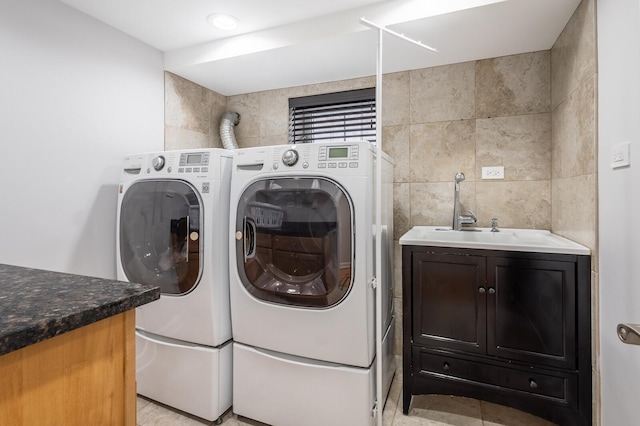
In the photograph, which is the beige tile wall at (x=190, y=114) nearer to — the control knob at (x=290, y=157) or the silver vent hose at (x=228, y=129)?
the silver vent hose at (x=228, y=129)

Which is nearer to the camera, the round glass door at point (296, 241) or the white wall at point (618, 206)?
the white wall at point (618, 206)

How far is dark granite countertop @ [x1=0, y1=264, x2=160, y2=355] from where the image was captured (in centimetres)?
49

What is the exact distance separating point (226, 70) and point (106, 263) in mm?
1575

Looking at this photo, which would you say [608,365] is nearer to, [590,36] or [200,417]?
[590,36]

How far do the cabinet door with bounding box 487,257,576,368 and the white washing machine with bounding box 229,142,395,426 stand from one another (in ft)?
2.01

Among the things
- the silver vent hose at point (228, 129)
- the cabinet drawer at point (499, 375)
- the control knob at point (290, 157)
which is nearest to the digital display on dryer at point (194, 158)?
the control knob at point (290, 157)

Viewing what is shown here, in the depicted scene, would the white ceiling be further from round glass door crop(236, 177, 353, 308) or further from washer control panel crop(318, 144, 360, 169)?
round glass door crop(236, 177, 353, 308)

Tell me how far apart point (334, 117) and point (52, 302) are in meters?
2.37

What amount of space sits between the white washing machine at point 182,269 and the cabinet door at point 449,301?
3.51ft

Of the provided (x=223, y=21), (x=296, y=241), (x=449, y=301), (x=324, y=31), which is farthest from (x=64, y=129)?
(x=449, y=301)

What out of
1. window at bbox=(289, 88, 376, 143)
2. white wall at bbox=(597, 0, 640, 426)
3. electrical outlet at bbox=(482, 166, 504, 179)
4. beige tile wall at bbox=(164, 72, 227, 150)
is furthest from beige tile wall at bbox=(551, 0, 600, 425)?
beige tile wall at bbox=(164, 72, 227, 150)

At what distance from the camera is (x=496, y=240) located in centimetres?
198

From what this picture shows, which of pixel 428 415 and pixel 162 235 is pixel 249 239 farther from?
pixel 428 415

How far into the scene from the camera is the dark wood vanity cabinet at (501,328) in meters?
1.49
